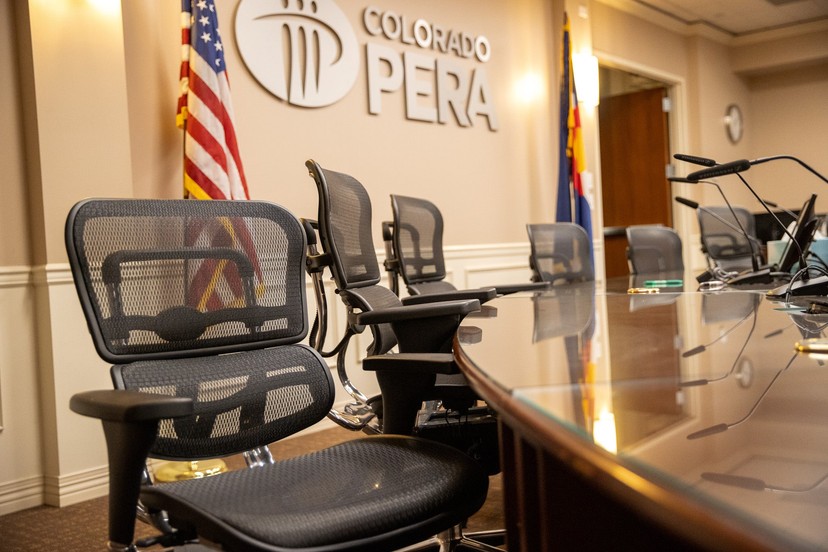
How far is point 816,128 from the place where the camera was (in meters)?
8.12

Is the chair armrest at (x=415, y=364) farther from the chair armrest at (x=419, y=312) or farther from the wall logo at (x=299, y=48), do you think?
the wall logo at (x=299, y=48)

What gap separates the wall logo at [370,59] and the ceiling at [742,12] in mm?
2538

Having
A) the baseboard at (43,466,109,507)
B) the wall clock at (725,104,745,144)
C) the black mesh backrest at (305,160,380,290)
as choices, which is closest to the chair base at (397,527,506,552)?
the black mesh backrest at (305,160,380,290)

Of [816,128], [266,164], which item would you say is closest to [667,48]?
[816,128]

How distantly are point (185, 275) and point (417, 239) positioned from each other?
160 centimetres

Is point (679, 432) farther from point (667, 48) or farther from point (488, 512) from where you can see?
point (667, 48)

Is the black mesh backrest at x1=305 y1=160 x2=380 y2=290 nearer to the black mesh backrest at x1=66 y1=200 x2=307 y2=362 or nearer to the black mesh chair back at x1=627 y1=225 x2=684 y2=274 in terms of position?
the black mesh backrest at x1=66 y1=200 x2=307 y2=362

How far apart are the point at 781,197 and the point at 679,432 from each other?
8691 mm

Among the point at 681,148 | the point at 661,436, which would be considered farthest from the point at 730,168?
the point at 681,148

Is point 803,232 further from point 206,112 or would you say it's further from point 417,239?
point 206,112

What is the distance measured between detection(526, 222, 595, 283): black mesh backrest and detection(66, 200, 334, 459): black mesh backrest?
82.9 inches

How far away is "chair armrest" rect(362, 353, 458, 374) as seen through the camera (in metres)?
1.26

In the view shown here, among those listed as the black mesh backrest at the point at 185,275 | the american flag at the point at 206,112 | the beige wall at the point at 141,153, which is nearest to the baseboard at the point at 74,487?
the beige wall at the point at 141,153

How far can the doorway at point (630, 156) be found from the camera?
24.2ft
